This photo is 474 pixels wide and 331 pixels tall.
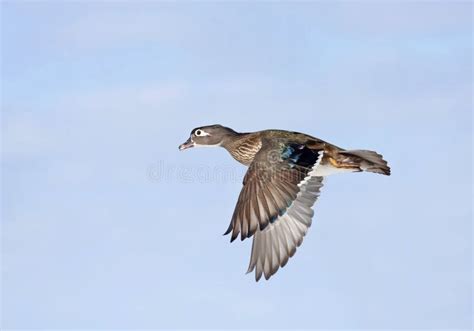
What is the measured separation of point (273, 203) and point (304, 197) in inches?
68.5

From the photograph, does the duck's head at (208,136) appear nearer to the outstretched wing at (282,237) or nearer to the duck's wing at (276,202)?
the duck's wing at (276,202)

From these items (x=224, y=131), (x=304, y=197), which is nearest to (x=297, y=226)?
(x=304, y=197)

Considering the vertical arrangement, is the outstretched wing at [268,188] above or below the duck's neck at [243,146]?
below

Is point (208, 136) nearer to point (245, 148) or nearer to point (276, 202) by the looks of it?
point (245, 148)

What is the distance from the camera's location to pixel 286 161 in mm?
13609

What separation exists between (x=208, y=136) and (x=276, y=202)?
3472mm

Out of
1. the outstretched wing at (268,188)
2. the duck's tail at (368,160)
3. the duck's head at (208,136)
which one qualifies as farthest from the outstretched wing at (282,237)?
the duck's head at (208,136)

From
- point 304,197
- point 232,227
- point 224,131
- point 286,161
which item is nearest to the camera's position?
point 232,227

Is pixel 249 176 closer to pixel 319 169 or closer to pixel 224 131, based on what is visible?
pixel 319 169

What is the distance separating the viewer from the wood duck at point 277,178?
13016mm

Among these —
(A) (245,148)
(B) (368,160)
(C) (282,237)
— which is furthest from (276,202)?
(A) (245,148)

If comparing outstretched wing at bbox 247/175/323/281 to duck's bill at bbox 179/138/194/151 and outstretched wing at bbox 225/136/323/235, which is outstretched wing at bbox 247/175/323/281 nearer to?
outstretched wing at bbox 225/136/323/235

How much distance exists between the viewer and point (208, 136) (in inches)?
635

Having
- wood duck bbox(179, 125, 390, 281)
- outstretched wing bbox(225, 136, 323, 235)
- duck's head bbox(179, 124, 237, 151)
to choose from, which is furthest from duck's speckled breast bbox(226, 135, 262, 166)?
outstretched wing bbox(225, 136, 323, 235)
